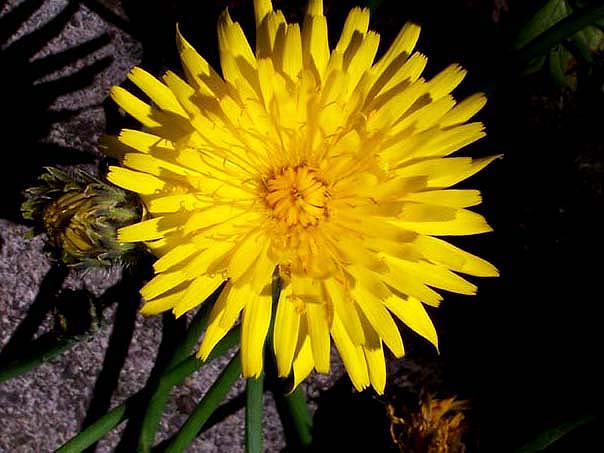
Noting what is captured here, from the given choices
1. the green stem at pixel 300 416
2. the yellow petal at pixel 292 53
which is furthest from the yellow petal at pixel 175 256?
the green stem at pixel 300 416

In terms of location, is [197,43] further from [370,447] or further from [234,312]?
[370,447]

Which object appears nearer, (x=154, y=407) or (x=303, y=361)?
(x=303, y=361)

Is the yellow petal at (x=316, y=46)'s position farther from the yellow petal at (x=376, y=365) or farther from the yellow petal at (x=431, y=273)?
the yellow petal at (x=376, y=365)

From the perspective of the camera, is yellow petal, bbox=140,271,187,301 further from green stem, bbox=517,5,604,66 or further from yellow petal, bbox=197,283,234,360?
green stem, bbox=517,5,604,66

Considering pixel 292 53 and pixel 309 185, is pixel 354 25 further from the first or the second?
pixel 309 185

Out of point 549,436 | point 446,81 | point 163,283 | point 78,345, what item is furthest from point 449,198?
point 78,345

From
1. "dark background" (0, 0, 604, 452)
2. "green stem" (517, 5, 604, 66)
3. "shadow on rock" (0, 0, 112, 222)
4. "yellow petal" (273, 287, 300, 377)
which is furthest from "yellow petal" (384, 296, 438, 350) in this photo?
"shadow on rock" (0, 0, 112, 222)

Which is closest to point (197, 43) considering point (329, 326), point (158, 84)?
point (158, 84)
